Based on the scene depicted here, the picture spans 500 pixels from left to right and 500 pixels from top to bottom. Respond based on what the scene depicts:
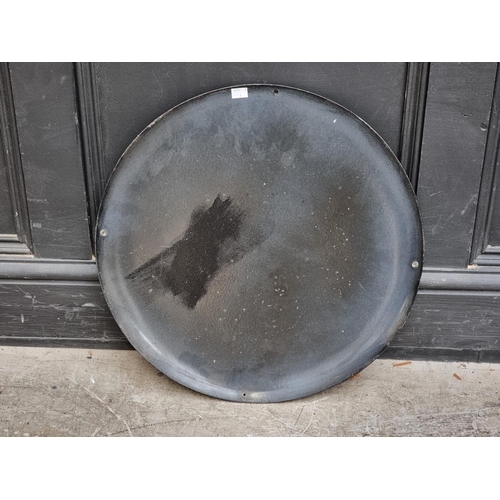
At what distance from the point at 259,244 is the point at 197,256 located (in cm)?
14

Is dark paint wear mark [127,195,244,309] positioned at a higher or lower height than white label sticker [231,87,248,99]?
lower

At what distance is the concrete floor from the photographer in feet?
4.39

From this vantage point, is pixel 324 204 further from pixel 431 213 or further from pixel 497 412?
pixel 497 412

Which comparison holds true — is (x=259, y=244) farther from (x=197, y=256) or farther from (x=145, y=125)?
(x=145, y=125)

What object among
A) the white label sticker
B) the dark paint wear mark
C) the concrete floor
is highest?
the white label sticker

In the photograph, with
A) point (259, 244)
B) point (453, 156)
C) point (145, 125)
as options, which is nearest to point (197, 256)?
point (259, 244)

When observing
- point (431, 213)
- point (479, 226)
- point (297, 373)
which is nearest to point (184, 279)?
point (297, 373)

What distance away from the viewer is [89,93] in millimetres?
1414

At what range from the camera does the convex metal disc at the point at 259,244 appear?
1341 millimetres

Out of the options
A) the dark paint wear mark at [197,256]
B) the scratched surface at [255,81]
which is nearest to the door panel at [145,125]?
the scratched surface at [255,81]

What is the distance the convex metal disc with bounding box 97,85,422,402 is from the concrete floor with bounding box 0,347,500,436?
6 centimetres

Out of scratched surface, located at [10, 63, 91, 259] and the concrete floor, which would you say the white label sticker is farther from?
the concrete floor

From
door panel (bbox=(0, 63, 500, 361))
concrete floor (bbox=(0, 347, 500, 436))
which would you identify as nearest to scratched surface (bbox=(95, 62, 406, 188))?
door panel (bbox=(0, 63, 500, 361))

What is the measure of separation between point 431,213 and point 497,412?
1.55 feet
